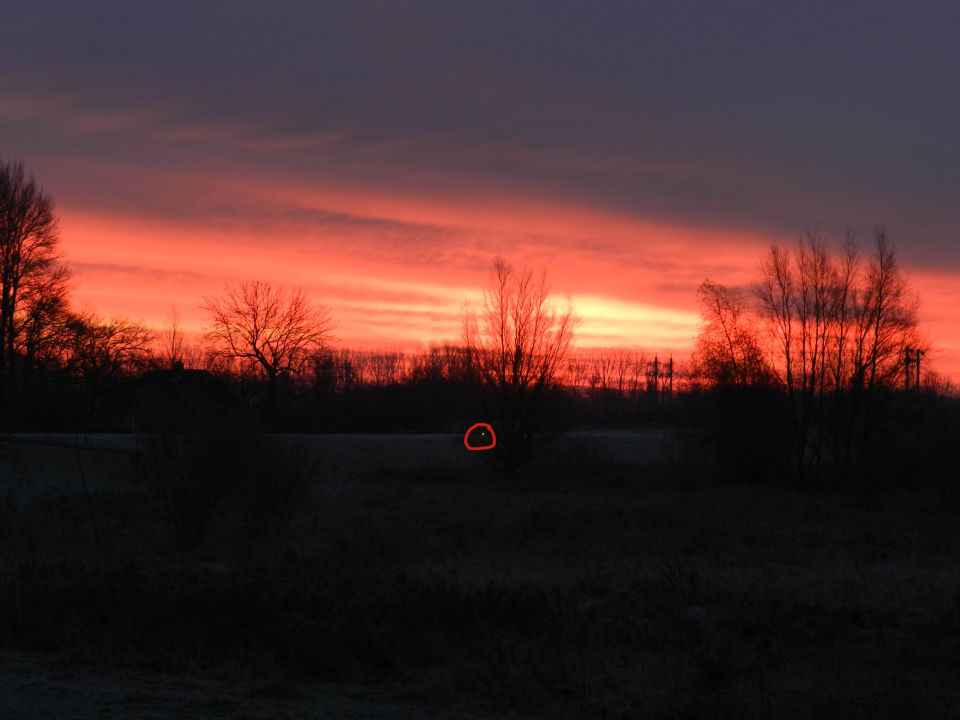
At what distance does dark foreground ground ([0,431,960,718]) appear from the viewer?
6.87m

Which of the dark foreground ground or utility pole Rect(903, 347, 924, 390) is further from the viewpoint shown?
utility pole Rect(903, 347, 924, 390)

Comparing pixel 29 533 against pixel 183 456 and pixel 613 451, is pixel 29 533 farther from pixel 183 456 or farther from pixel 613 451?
pixel 613 451

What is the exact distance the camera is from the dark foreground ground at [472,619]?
6871mm

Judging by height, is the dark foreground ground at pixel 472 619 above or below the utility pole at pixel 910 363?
below

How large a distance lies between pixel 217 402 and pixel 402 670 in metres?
11.0

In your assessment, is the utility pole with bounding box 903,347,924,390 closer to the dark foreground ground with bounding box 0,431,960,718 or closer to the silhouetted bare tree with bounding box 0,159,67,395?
the dark foreground ground with bounding box 0,431,960,718

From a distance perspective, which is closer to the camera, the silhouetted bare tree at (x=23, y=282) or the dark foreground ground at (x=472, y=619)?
the dark foreground ground at (x=472, y=619)

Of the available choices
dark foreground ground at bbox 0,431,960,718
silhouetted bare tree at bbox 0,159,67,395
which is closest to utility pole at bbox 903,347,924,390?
dark foreground ground at bbox 0,431,960,718

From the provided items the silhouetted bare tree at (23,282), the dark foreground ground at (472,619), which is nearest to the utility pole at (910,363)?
the dark foreground ground at (472,619)

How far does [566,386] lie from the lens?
123 ft

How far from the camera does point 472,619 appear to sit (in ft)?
31.6

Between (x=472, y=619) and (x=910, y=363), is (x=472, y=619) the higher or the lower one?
the lower one

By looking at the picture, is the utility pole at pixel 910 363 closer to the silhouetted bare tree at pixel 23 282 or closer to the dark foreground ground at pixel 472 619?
the dark foreground ground at pixel 472 619

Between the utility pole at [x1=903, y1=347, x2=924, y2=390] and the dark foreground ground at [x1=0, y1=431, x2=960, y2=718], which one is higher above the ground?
the utility pole at [x1=903, y1=347, x2=924, y2=390]
